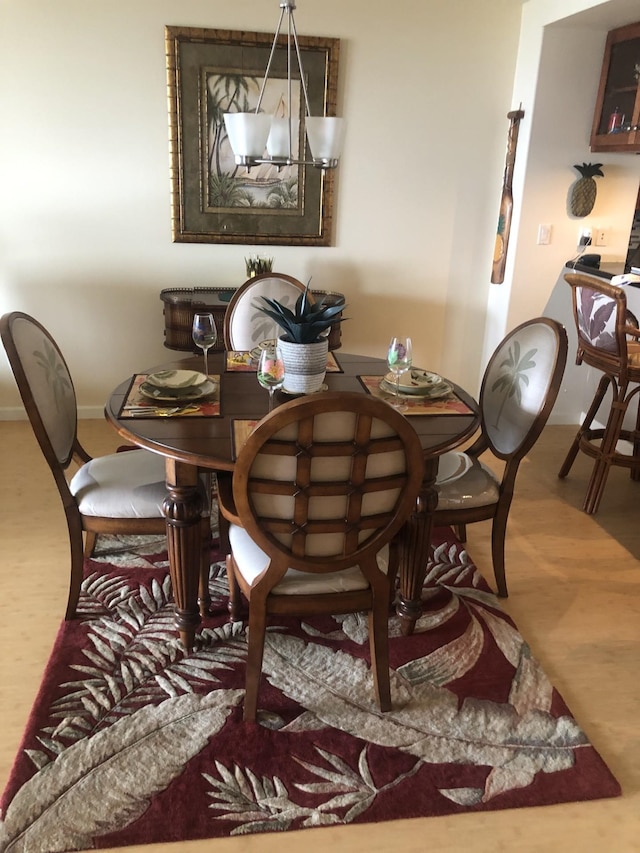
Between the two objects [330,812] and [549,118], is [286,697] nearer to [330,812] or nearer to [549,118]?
[330,812]

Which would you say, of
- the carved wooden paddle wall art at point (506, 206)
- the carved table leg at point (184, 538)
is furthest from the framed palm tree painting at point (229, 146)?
the carved table leg at point (184, 538)

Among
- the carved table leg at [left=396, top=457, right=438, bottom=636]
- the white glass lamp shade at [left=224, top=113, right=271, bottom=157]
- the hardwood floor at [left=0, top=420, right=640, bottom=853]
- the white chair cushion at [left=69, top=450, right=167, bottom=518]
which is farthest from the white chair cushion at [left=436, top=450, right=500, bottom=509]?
the white glass lamp shade at [left=224, top=113, right=271, bottom=157]

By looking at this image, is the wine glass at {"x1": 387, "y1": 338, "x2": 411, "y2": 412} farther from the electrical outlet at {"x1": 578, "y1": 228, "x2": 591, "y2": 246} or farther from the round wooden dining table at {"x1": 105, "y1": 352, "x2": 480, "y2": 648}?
the electrical outlet at {"x1": 578, "y1": 228, "x2": 591, "y2": 246}

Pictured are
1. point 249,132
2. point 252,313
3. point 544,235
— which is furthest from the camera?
point 544,235

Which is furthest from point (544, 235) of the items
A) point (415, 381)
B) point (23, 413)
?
point (23, 413)

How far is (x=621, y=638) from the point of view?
2.30m

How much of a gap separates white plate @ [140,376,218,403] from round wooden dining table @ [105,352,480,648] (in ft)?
0.18

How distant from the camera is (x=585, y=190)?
369 cm

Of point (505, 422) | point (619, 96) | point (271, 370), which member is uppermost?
point (619, 96)

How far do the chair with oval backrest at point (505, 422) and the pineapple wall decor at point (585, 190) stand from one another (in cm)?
173

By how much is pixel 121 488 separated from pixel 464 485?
1135 mm

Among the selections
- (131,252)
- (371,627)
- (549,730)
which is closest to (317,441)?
(371,627)

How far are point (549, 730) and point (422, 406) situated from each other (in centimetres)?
100

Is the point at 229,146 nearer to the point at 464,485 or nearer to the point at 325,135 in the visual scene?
the point at 325,135
